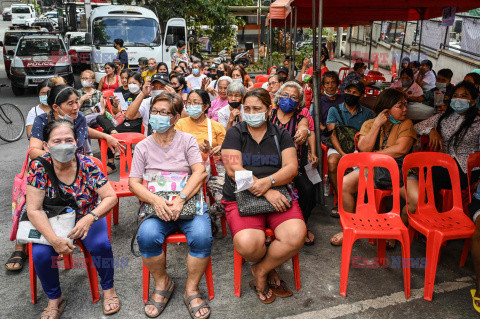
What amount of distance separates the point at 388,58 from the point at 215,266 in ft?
61.1

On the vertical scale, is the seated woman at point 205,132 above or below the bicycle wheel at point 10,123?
above

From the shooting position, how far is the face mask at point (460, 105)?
3670 millimetres

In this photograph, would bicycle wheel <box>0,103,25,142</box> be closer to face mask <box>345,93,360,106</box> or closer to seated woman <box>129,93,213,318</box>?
seated woman <box>129,93,213,318</box>

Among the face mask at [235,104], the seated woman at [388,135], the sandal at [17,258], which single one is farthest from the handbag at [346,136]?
the sandal at [17,258]

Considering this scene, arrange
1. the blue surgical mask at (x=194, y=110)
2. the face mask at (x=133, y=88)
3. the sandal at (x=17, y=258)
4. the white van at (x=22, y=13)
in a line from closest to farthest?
the sandal at (x=17, y=258) → the blue surgical mask at (x=194, y=110) → the face mask at (x=133, y=88) → the white van at (x=22, y=13)

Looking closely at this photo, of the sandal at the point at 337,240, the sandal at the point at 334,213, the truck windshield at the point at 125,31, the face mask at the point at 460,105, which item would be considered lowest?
the sandal at the point at 334,213

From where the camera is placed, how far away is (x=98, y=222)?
2.89 m

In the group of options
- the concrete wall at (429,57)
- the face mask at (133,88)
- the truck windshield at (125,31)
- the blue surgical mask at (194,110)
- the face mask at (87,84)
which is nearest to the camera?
the blue surgical mask at (194,110)

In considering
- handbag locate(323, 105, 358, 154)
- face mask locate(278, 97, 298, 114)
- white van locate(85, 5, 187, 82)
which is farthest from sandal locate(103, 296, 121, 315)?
white van locate(85, 5, 187, 82)

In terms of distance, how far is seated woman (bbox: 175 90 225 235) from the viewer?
12.6ft

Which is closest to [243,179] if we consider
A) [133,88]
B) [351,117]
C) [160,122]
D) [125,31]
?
[160,122]

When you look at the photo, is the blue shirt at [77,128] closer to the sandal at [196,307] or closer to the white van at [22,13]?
the sandal at [196,307]

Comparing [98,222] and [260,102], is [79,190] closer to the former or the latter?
[98,222]

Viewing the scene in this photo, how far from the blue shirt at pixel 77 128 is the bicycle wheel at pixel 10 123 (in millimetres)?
4491
